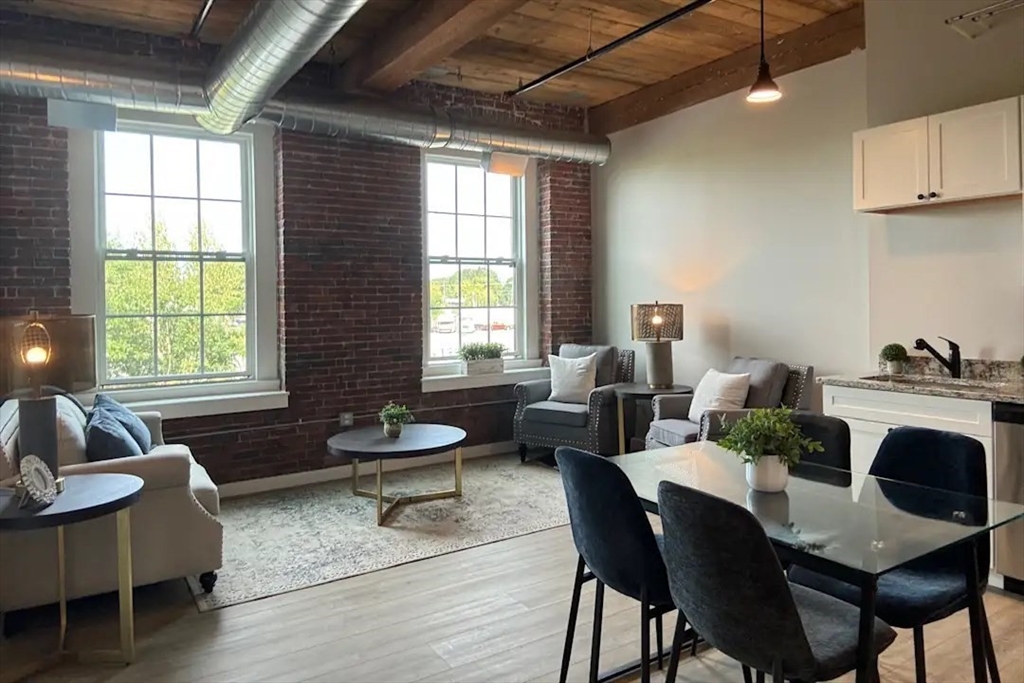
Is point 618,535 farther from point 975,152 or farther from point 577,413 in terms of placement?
point 577,413

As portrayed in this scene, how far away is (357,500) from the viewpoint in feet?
Result: 16.5

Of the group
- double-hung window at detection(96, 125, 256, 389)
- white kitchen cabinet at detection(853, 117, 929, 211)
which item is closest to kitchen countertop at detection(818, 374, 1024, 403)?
white kitchen cabinet at detection(853, 117, 929, 211)

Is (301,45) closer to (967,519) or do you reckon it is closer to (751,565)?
(751,565)

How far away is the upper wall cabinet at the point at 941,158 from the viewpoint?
351 cm

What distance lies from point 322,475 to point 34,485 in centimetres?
311

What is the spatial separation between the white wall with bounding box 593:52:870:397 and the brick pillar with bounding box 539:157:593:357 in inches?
6.9

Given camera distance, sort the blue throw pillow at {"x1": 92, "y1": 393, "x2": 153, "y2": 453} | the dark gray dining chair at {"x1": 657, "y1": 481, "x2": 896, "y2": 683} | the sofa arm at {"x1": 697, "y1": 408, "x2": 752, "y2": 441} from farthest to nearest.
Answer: the sofa arm at {"x1": 697, "y1": 408, "x2": 752, "y2": 441} → the blue throw pillow at {"x1": 92, "y1": 393, "x2": 153, "y2": 453} → the dark gray dining chair at {"x1": 657, "y1": 481, "x2": 896, "y2": 683}

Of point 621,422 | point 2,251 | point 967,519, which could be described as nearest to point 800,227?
point 621,422

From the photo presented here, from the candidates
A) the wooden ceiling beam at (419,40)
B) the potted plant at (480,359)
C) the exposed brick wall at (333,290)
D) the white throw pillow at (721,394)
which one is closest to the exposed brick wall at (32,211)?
the exposed brick wall at (333,290)

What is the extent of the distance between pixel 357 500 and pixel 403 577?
1467 millimetres

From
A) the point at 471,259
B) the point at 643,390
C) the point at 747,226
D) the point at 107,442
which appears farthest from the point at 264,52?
the point at 747,226

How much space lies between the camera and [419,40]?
446 cm

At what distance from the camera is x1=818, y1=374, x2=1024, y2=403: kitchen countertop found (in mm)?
3367

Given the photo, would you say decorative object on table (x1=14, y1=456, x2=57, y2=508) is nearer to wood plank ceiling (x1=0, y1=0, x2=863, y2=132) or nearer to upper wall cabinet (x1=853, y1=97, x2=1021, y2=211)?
wood plank ceiling (x1=0, y1=0, x2=863, y2=132)
